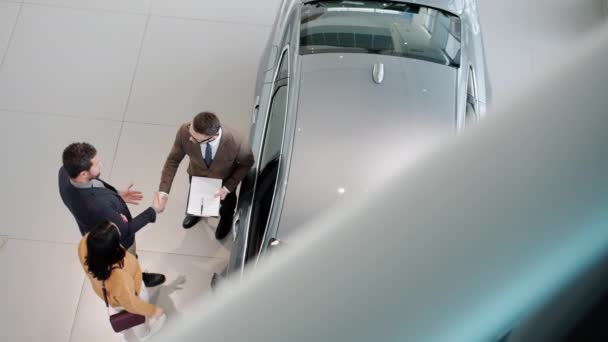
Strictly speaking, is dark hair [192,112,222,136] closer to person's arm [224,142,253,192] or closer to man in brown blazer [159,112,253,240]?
man in brown blazer [159,112,253,240]

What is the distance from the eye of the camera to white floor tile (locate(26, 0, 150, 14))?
4.24m

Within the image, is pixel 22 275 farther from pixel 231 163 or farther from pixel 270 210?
pixel 270 210

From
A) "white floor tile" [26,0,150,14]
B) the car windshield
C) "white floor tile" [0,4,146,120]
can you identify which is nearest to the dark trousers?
the car windshield

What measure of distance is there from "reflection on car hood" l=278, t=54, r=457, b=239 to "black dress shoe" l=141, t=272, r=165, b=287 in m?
1.14

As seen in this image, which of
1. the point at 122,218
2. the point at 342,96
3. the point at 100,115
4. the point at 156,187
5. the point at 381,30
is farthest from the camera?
the point at 100,115

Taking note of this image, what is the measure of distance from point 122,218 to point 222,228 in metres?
0.84

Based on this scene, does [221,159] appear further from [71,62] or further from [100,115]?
[71,62]

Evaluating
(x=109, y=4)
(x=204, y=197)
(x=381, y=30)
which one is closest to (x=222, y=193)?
(x=204, y=197)

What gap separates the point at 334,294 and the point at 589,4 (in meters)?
5.07

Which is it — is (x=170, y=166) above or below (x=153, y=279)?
above

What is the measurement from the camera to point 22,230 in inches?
128

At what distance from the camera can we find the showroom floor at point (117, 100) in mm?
3090

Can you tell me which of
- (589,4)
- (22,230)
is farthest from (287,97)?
(589,4)

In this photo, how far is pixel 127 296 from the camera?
234 centimetres
